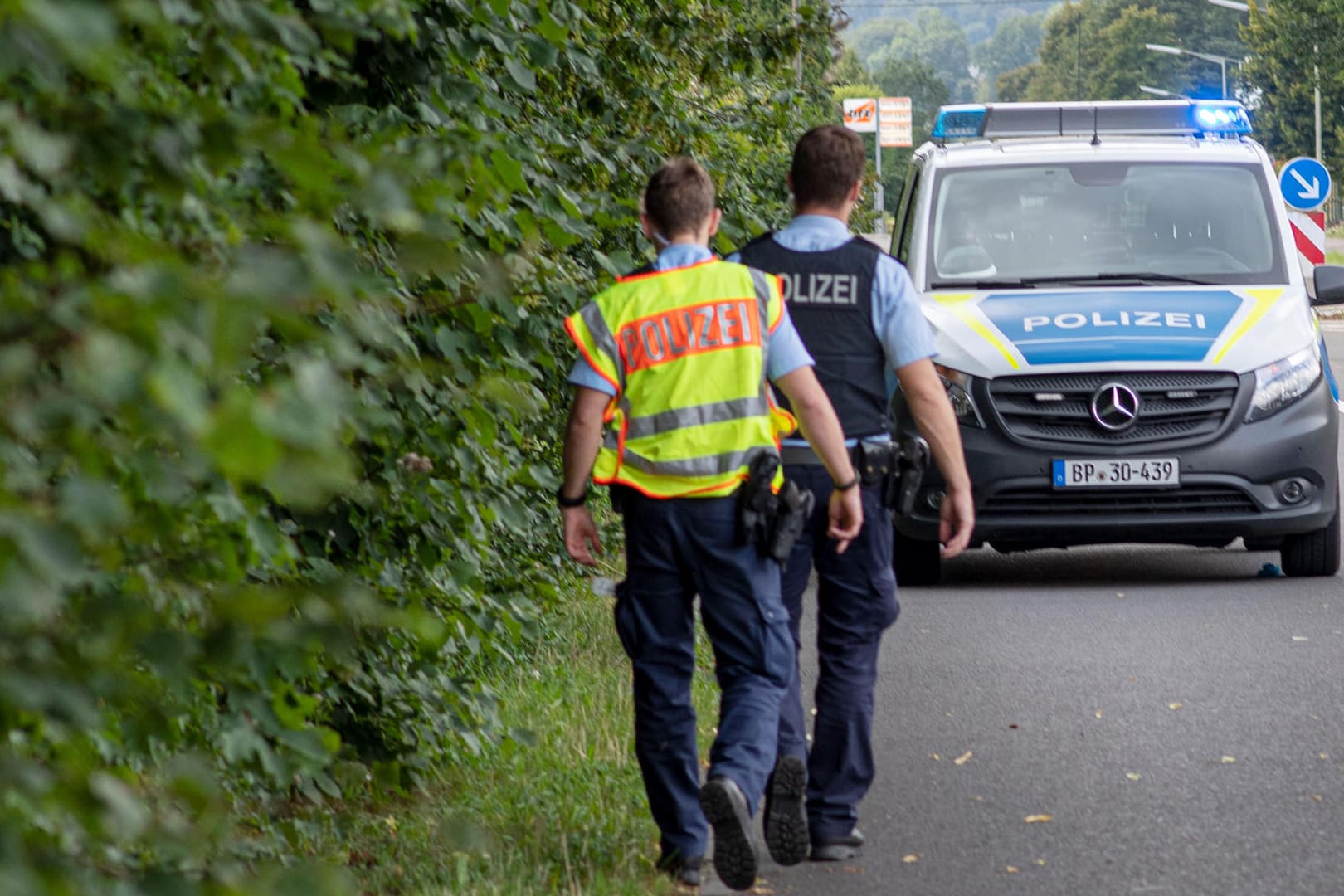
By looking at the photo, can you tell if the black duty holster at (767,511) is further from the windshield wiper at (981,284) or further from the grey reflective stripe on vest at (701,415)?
the windshield wiper at (981,284)

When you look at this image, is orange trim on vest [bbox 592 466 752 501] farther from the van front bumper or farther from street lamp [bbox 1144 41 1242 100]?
street lamp [bbox 1144 41 1242 100]

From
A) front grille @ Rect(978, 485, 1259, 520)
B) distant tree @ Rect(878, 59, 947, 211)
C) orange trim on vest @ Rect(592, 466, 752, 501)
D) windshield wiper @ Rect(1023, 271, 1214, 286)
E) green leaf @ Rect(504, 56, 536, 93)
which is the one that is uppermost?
green leaf @ Rect(504, 56, 536, 93)

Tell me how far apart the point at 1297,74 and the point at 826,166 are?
60.3 metres

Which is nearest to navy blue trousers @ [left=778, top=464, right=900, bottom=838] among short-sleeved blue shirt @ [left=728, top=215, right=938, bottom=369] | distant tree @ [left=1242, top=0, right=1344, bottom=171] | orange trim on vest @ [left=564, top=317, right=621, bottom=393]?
short-sleeved blue shirt @ [left=728, top=215, right=938, bottom=369]

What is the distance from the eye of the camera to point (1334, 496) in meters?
9.78

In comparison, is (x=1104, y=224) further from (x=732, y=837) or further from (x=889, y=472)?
(x=732, y=837)

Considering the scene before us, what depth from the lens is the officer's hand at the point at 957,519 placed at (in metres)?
5.33

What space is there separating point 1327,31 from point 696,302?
5149 centimetres

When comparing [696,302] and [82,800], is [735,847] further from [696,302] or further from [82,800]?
[82,800]

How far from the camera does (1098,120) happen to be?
11.7m

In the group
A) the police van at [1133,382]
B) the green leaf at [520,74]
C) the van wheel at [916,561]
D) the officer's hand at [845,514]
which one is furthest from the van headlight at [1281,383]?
the green leaf at [520,74]

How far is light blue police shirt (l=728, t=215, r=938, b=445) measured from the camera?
17.2 feet

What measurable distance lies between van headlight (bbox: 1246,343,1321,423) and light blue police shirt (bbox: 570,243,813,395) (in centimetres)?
530

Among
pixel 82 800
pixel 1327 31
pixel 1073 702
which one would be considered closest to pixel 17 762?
pixel 82 800
